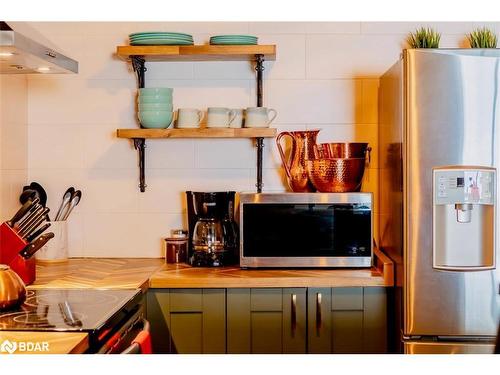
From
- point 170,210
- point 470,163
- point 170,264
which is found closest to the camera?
point 470,163

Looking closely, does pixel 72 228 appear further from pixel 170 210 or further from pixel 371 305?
pixel 371 305

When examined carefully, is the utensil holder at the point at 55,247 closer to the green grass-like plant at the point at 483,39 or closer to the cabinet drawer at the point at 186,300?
the cabinet drawer at the point at 186,300

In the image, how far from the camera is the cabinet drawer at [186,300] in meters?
2.70

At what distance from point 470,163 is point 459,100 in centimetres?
23

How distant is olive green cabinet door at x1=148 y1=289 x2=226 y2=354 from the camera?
8.83 ft

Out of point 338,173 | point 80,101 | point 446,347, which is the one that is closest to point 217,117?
point 338,173

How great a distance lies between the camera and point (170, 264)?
3.02 m

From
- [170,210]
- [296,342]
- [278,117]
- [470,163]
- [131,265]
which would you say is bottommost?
[296,342]

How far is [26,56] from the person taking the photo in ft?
7.34

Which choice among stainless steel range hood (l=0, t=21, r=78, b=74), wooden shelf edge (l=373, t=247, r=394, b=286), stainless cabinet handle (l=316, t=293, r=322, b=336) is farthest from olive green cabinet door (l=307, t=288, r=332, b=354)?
stainless steel range hood (l=0, t=21, r=78, b=74)

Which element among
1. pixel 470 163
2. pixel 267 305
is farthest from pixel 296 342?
pixel 470 163

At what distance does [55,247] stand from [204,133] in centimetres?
82

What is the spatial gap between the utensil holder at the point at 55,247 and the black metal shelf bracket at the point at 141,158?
37 cm

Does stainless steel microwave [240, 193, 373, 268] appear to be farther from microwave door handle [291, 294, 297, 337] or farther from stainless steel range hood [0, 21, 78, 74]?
stainless steel range hood [0, 21, 78, 74]
